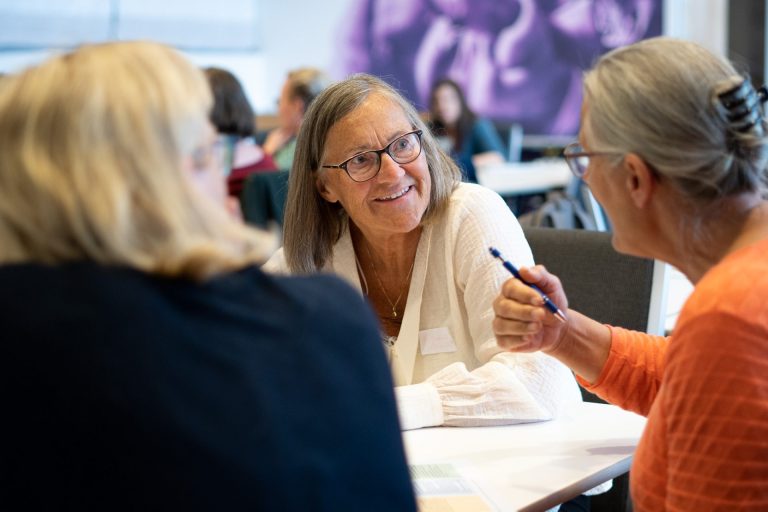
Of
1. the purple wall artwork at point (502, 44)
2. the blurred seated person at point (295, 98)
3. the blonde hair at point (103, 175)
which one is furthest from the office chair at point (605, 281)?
the purple wall artwork at point (502, 44)

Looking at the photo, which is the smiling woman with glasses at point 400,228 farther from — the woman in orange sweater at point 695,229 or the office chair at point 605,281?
the woman in orange sweater at point 695,229

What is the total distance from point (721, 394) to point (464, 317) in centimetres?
101

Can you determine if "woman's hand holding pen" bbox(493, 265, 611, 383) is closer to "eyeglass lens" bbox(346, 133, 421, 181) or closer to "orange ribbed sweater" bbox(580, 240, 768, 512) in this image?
"orange ribbed sweater" bbox(580, 240, 768, 512)

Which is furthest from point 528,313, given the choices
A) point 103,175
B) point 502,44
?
point 502,44

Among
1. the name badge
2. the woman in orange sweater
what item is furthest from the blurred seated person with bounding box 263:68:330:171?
the woman in orange sweater

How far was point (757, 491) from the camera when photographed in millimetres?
1253

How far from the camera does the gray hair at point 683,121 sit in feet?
4.42

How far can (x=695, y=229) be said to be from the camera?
1.43 metres

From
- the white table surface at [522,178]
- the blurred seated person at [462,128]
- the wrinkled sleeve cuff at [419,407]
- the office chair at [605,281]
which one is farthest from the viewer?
the blurred seated person at [462,128]

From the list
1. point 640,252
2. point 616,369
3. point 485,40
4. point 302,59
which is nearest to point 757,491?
point 640,252

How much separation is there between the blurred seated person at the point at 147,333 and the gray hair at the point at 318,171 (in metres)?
1.23

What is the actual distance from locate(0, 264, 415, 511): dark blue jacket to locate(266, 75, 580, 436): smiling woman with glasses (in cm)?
107

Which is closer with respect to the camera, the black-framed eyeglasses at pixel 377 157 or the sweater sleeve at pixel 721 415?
the sweater sleeve at pixel 721 415

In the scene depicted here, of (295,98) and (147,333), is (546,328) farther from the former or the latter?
(295,98)
